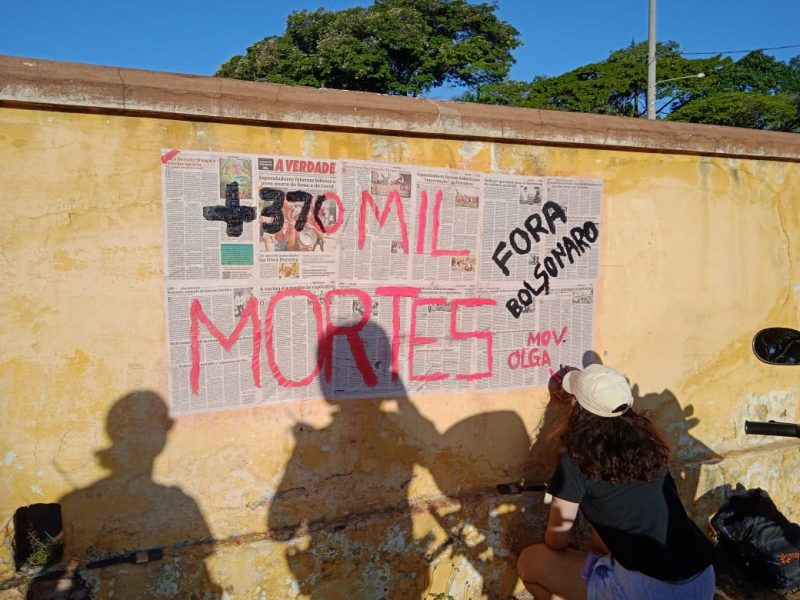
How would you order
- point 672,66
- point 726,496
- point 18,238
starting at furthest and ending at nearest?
1. point 672,66
2. point 726,496
3. point 18,238

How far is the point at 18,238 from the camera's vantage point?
2.30 metres

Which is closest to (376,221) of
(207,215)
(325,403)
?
(207,215)

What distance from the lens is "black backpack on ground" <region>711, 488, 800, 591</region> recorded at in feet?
11.0

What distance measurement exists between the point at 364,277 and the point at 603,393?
1.30 m

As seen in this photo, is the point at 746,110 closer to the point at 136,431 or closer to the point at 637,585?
the point at 637,585

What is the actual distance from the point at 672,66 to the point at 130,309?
1177 inches

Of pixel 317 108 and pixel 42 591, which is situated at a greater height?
pixel 317 108

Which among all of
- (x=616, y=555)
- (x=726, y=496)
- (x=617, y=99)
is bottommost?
(x=726, y=496)

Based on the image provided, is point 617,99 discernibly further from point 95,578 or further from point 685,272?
point 95,578

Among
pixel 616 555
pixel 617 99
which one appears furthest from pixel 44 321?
pixel 617 99

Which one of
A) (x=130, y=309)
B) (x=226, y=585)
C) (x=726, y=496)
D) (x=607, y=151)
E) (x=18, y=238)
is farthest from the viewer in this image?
(x=726, y=496)

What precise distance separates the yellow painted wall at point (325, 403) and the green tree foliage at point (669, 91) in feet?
71.2

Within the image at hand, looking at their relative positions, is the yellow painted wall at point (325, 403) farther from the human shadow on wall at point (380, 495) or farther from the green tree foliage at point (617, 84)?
the green tree foliage at point (617, 84)

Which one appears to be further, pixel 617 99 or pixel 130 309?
pixel 617 99
